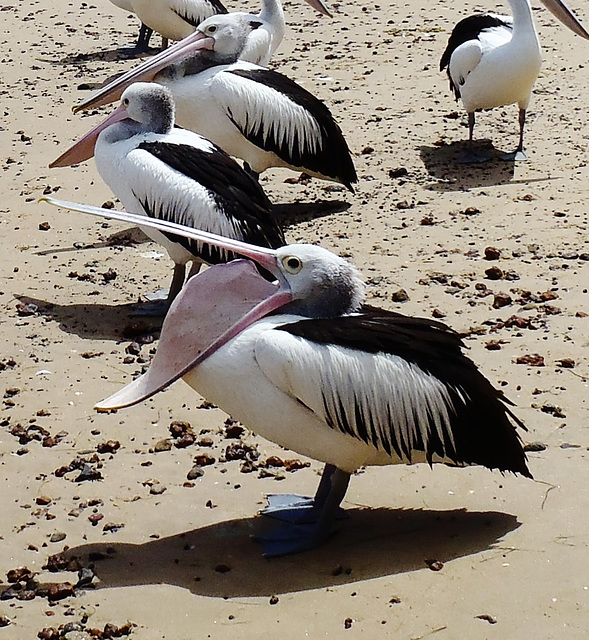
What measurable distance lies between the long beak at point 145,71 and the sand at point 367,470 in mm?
707

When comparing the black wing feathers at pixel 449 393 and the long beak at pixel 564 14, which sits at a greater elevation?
the long beak at pixel 564 14

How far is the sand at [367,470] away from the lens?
3279mm

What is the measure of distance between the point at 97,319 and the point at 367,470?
1901 mm

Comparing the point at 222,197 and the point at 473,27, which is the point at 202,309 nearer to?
the point at 222,197

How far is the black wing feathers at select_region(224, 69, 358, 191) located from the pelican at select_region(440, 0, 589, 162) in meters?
0.94

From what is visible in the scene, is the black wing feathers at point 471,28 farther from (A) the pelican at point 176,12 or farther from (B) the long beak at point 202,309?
(B) the long beak at point 202,309

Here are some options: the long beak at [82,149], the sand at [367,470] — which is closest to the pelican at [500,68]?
the sand at [367,470]

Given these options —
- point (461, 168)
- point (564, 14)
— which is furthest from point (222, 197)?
point (564, 14)

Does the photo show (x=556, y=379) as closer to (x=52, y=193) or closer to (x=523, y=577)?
(x=523, y=577)

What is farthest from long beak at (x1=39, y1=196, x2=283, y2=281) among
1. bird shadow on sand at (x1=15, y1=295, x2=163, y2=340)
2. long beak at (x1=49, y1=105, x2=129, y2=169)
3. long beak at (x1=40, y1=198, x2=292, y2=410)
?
long beak at (x1=49, y1=105, x2=129, y2=169)

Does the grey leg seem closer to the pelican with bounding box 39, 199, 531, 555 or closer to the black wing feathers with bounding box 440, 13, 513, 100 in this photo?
the pelican with bounding box 39, 199, 531, 555

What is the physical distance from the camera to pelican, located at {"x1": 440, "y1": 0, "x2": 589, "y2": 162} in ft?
23.9

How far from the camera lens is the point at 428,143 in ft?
25.3

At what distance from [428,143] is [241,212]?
278 cm
